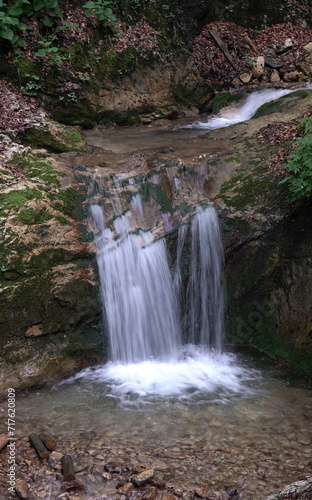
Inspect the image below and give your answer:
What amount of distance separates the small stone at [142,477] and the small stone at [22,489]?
865 mm

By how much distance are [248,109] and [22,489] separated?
9.72m

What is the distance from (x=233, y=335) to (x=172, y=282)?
128cm

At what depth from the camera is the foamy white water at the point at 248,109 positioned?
33.3ft

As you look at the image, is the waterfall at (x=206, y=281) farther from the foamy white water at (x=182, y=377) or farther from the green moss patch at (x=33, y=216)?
the green moss patch at (x=33, y=216)

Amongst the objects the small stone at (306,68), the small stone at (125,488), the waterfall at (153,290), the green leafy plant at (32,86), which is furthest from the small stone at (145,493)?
the small stone at (306,68)

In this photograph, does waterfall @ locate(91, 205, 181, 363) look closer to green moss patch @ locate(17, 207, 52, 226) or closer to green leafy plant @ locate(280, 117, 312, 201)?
green moss patch @ locate(17, 207, 52, 226)

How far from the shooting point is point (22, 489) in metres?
3.28

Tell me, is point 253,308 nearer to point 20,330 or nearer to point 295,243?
point 295,243

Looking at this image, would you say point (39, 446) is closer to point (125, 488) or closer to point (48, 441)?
point (48, 441)

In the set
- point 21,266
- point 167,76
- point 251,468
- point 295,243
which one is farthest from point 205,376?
point 167,76

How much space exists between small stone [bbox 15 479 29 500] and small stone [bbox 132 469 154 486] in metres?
0.87

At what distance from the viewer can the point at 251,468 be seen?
3.66 meters

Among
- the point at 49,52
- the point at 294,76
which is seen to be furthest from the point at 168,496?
the point at 294,76

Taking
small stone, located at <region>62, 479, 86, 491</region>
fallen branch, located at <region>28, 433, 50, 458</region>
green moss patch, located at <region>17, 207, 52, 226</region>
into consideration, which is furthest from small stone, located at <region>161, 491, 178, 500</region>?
green moss patch, located at <region>17, 207, 52, 226</region>
